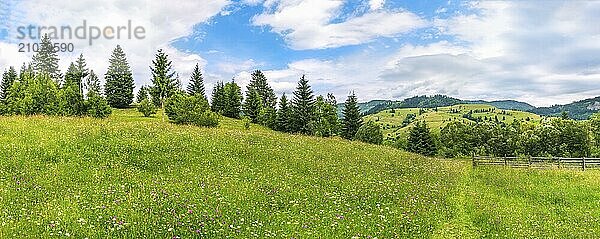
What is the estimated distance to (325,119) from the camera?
3575 inches

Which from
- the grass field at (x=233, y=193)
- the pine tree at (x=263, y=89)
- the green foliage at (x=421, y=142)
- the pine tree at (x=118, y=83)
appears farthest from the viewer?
the pine tree at (x=263, y=89)

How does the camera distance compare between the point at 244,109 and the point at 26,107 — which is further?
the point at 244,109

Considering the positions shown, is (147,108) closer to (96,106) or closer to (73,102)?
(96,106)

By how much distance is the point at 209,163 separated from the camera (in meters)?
18.4

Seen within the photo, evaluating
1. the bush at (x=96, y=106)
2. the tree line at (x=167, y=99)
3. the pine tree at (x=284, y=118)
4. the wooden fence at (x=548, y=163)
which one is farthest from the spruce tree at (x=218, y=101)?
the wooden fence at (x=548, y=163)

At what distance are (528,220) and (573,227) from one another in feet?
4.14

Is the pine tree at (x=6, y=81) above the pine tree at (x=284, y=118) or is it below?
above

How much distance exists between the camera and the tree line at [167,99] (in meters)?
67.2

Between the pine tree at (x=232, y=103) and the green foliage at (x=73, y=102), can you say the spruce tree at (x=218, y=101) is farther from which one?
the green foliage at (x=73, y=102)

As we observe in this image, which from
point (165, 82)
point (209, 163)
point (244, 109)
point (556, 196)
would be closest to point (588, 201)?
point (556, 196)

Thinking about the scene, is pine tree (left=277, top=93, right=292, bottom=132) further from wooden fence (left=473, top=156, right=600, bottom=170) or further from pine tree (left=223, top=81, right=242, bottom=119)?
wooden fence (left=473, top=156, right=600, bottom=170)

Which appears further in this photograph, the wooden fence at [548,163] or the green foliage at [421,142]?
the green foliage at [421,142]

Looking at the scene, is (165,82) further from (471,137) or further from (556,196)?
(471,137)

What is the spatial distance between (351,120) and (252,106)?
23857 millimetres
